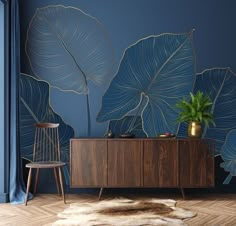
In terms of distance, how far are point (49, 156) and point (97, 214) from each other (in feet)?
4.40

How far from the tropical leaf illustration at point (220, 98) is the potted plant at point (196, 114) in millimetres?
315

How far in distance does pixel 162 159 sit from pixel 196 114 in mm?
653

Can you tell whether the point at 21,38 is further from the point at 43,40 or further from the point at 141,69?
the point at 141,69

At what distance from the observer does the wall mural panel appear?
4.21 m

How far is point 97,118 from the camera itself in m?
4.23

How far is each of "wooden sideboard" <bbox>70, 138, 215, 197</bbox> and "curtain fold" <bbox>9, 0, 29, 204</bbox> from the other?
96cm

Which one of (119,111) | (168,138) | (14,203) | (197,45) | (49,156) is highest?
(197,45)

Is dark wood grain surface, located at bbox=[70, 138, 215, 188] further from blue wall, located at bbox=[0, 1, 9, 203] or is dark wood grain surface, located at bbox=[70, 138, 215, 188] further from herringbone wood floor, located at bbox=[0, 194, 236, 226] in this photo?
blue wall, located at bbox=[0, 1, 9, 203]

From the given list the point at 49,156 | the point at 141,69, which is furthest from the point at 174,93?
the point at 49,156

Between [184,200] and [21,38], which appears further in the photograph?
[21,38]

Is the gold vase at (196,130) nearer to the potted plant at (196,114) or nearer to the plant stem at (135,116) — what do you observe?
the potted plant at (196,114)

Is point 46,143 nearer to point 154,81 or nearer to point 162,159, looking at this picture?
point 162,159

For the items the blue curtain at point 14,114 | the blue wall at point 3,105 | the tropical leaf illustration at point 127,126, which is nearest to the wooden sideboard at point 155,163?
the tropical leaf illustration at point 127,126

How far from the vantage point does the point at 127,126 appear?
4227 mm
